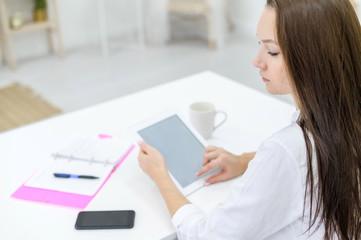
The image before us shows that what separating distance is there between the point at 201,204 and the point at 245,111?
55 cm

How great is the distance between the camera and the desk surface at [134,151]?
113 cm

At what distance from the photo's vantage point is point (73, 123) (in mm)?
1612

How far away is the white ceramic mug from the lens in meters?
1.47

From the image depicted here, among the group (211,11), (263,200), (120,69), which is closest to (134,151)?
(263,200)

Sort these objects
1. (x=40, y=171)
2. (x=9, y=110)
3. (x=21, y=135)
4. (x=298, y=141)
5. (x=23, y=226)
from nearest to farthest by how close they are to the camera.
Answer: (x=298, y=141)
(x=23, y=226)
(x=40, y=171)
(x=21, y=135)
(x=9, y=110)

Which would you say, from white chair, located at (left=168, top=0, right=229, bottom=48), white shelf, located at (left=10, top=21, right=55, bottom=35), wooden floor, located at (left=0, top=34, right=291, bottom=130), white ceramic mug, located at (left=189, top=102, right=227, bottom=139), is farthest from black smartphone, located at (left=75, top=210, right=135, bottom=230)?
white chair, located at (left=168, top=0, right=229, bottom=48)

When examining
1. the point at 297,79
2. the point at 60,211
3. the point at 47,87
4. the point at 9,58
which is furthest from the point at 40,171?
the point at 9,58

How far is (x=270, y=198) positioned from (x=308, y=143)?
0.13 m

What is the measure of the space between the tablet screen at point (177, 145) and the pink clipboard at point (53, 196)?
209 mm

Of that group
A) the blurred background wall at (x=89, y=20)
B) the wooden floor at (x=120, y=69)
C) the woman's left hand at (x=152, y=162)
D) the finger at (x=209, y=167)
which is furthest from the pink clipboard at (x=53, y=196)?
the blurred background wall at (x=89, y=20)

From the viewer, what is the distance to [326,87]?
896mm

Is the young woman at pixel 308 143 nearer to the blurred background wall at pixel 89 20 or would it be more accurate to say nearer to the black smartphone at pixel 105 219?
the black smartphone at pixel 105 219

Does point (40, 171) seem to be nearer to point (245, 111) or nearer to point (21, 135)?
point (21, 135)

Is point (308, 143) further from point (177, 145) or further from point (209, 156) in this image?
point (177, 145)
